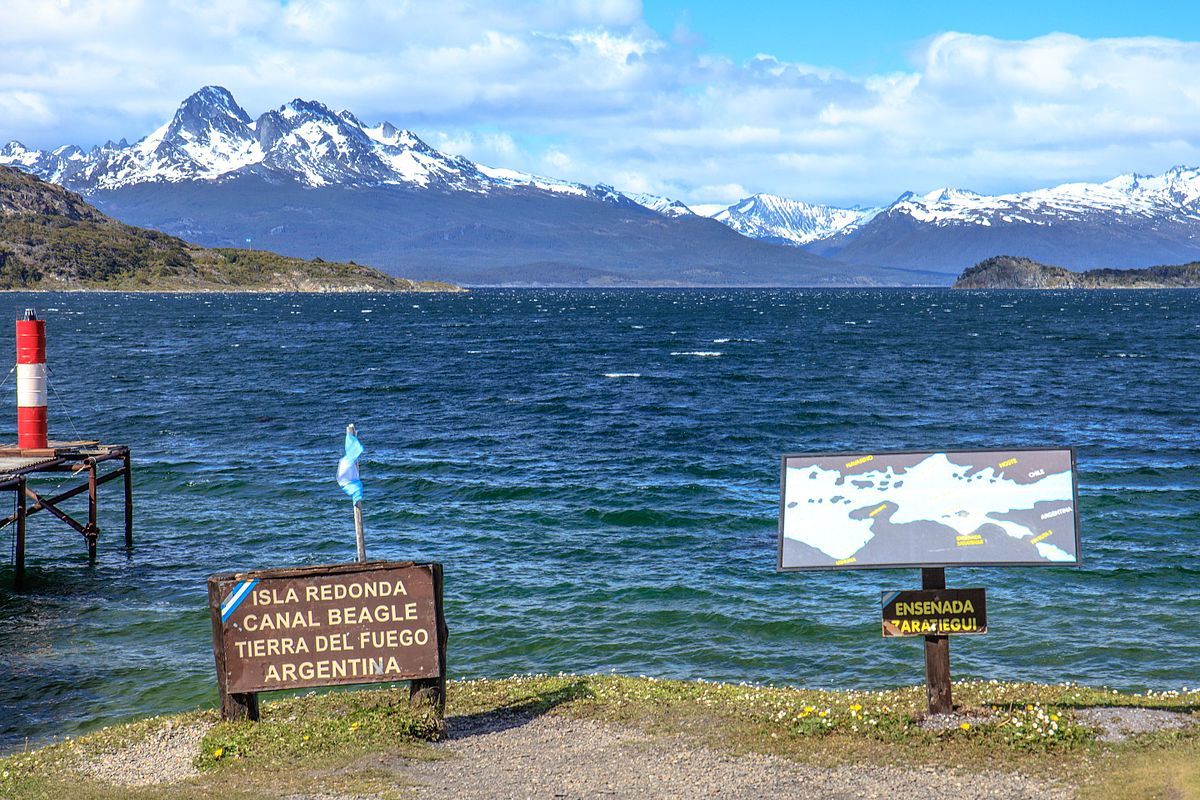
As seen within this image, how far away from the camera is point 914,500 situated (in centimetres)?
1556

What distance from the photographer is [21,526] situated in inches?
1186

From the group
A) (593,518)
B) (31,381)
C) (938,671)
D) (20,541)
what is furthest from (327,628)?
(593,518)

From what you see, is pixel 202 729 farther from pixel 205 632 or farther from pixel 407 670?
pixel 205 632

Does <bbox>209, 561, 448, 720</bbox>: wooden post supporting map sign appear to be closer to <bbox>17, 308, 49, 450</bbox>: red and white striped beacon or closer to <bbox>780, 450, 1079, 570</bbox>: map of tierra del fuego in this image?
<bbox>780, 450, 1079, 570</bbox>: map of tierra del fuego

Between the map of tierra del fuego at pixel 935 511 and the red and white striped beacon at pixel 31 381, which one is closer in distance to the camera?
the map of tierra del fuego at pixel 935 511

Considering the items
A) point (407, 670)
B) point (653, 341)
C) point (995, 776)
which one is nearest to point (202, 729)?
point (407, 670)

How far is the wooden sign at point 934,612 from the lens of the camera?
50.1ft

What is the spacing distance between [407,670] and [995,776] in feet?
24.2

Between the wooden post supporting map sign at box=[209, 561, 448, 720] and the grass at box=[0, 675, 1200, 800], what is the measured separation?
55 centimetres

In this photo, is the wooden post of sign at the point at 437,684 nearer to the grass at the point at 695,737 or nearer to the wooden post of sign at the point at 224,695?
the grass at the point at 695,737

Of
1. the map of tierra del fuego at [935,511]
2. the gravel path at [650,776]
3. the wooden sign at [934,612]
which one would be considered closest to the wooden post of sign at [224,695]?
the gravel path at [650,776]

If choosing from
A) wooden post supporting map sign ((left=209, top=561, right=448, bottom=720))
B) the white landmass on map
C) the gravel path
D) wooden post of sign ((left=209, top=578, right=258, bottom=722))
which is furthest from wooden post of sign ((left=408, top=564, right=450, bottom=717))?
the white landmass on map

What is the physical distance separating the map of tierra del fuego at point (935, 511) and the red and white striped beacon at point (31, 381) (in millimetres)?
22037

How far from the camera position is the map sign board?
51.5 feet
